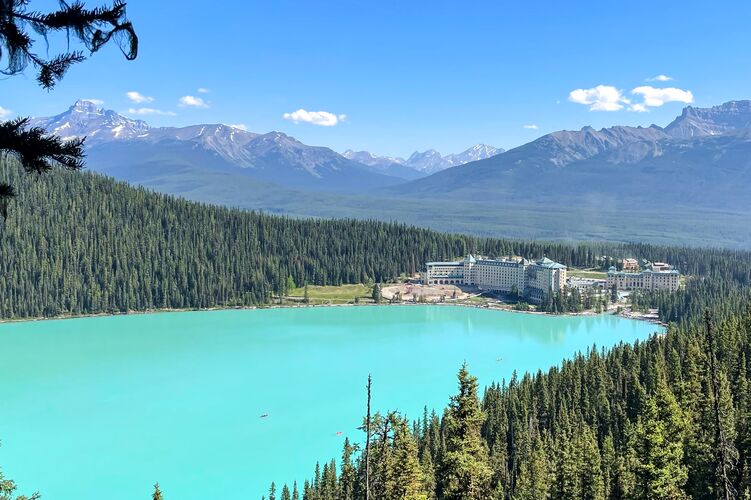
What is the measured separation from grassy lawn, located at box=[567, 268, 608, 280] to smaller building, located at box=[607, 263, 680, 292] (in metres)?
3.76

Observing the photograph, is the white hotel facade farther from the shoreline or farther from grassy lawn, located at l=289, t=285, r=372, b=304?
grassy lawn, located at l=289, t=285, r=372, b=304

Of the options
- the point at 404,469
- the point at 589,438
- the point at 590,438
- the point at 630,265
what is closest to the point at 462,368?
the point at 404,469

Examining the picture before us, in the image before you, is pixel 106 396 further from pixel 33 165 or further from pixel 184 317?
pixel 33 165

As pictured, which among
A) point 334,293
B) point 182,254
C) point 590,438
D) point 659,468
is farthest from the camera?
point 182,254

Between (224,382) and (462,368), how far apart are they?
39570mm

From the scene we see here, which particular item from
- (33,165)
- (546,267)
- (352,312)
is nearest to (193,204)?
(352,312)

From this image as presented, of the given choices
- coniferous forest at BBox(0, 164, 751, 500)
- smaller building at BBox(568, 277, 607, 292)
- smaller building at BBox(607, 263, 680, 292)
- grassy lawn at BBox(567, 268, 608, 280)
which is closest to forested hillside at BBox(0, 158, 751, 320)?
coniferous forest at BBox(0, 164, 751, 500)

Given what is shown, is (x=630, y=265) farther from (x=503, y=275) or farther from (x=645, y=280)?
(x=503, y=275)

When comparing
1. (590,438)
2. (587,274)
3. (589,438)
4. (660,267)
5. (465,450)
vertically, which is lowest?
(590,438)

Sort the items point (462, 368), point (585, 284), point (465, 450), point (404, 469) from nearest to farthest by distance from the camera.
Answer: point (465, 450) → point (462, 368) → point (404, 469) → point (585, 284)

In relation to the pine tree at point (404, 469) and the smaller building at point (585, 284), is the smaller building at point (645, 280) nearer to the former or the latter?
the smaller building at point (585, 284)

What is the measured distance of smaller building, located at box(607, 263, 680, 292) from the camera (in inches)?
3644

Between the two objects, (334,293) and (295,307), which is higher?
(334,293)

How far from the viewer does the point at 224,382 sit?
48969 millimetres
